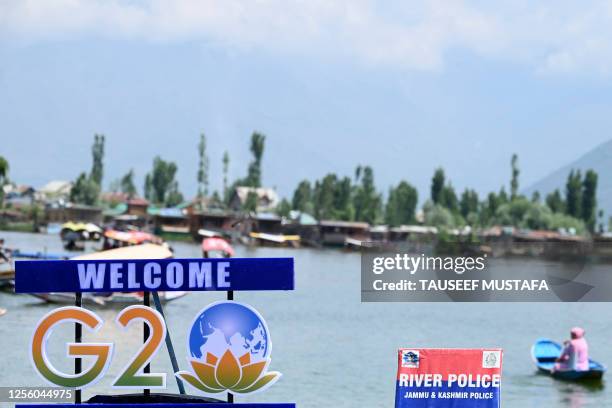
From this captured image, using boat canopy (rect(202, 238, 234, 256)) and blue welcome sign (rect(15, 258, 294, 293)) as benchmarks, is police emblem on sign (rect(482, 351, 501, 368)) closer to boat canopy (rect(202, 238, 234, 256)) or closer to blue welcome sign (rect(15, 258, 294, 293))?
blue welcome sign (rect(15, 258, 294, 293))

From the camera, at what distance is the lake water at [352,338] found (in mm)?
42469

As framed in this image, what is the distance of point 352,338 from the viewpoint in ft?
213

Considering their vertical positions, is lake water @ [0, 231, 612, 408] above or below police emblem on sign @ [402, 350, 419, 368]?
below

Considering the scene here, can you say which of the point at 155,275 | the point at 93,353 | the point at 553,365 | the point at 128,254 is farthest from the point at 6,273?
the point at 155,275

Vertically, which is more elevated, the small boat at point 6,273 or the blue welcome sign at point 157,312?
the blue welcome sign at point 157,312

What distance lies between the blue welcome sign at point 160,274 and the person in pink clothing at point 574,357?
2565 centimetres

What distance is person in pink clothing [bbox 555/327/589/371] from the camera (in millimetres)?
44438

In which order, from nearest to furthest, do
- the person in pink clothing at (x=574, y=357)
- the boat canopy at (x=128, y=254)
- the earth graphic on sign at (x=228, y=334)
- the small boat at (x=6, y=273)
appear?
the earth graphic on sign at (x=228, y=334), the boat canopy at (x=128, y=254), the person in pink clothing at (x=574, y=357), the small boat at (x=6, y=273)

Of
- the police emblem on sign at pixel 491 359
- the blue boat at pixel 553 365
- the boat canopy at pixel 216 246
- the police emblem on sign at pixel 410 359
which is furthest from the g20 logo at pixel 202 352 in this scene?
the boat canopy at pixel 216 246

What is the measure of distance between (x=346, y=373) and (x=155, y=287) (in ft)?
96.2

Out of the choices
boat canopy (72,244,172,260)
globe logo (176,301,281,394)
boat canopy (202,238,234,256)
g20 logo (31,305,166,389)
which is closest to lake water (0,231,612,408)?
boat canopy (72,244,172,260)

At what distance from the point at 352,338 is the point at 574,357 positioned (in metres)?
21.5

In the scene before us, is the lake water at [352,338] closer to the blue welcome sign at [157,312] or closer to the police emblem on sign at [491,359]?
the blue welcome sign at [157,312]

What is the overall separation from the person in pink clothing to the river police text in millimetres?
26100
